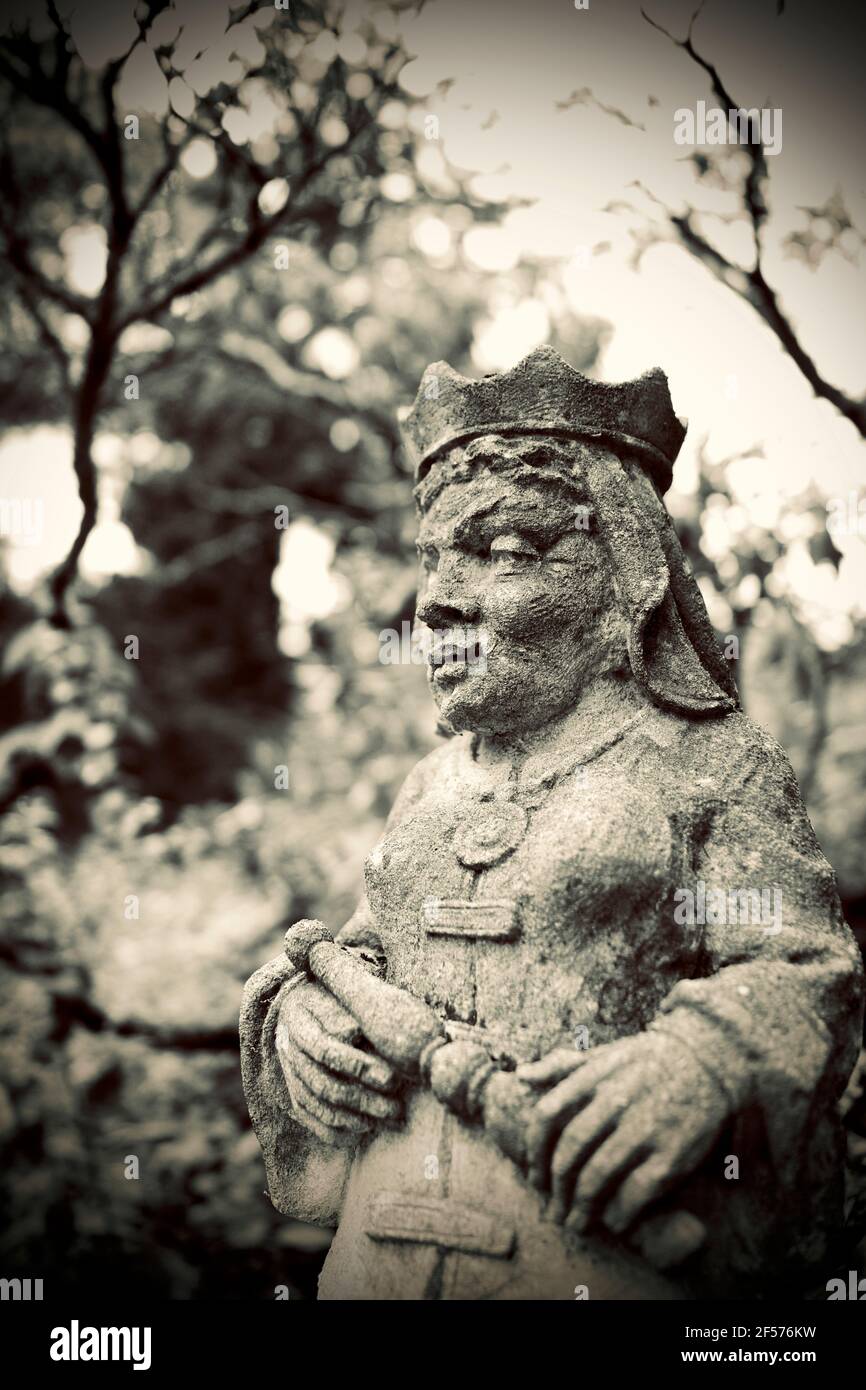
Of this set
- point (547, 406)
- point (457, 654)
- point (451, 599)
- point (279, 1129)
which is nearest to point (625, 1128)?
point (279, 1129)

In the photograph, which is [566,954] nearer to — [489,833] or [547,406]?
[489,833]

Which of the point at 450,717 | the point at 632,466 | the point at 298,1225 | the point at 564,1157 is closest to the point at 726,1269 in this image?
the point at 564,1157

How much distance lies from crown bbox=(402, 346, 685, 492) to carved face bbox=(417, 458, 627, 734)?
19 cm

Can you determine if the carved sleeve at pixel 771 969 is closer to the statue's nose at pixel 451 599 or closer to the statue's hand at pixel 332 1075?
the statue's hand at pixel 332 1075

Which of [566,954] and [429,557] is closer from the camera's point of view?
[566,954]

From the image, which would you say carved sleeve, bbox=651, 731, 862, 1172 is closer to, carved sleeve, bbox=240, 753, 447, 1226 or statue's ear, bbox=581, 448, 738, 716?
statue's ear, bbox=581, 448, 738, 716

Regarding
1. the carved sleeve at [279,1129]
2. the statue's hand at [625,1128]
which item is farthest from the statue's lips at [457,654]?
the statue's hand at [625,1128]

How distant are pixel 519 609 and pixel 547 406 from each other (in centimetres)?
65

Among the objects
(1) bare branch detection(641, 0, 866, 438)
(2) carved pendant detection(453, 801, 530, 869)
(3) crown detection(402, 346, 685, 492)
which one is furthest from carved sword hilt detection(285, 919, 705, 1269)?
(1) bare branch detection(641, 0, 866, 438)

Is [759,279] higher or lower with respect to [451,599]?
higher

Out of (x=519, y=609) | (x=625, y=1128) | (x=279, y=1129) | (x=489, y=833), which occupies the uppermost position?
(x=519, y=609)

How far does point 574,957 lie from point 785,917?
519 mm

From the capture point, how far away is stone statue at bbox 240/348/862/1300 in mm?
Result: 2170

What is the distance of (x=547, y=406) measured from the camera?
9.87ft
